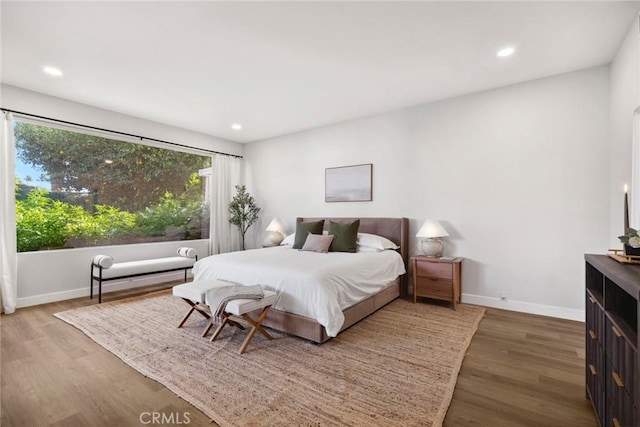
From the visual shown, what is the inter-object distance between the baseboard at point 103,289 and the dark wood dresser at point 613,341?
5.51 m

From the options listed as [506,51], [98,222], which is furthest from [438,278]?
[98,222]

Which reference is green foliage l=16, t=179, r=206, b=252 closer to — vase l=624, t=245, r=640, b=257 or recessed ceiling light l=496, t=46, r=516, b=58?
recessed ceiling light l=496, t=46, r=516, b=58

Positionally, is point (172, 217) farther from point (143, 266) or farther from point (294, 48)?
point (294, 48)

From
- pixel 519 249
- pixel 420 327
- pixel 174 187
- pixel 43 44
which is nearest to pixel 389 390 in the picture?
pixel 420 327

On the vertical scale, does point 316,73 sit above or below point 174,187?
above

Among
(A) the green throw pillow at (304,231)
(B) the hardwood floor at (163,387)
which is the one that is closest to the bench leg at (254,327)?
(B) the hardwood floor at (163,387)

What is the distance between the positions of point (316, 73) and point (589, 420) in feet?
12.0

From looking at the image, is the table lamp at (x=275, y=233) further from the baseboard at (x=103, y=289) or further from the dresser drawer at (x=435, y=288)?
the dresser drawer at (x=435, y=288)

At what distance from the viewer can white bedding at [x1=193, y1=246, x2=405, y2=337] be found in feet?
8.76

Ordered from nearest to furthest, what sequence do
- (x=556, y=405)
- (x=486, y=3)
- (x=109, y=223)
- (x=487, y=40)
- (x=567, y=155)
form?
(x=556, y=405) < (x=486, y=3) < (x=487, y=40) < (x=567, y=155) < (x=109, y=223)

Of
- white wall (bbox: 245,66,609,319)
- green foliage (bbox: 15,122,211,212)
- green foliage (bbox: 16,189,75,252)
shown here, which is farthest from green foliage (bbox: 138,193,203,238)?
white wall (bbox: 245,66,609,319)

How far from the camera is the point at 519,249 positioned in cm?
362

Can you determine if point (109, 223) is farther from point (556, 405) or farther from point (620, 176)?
point (620, 176)

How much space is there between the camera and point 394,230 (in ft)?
14.6
